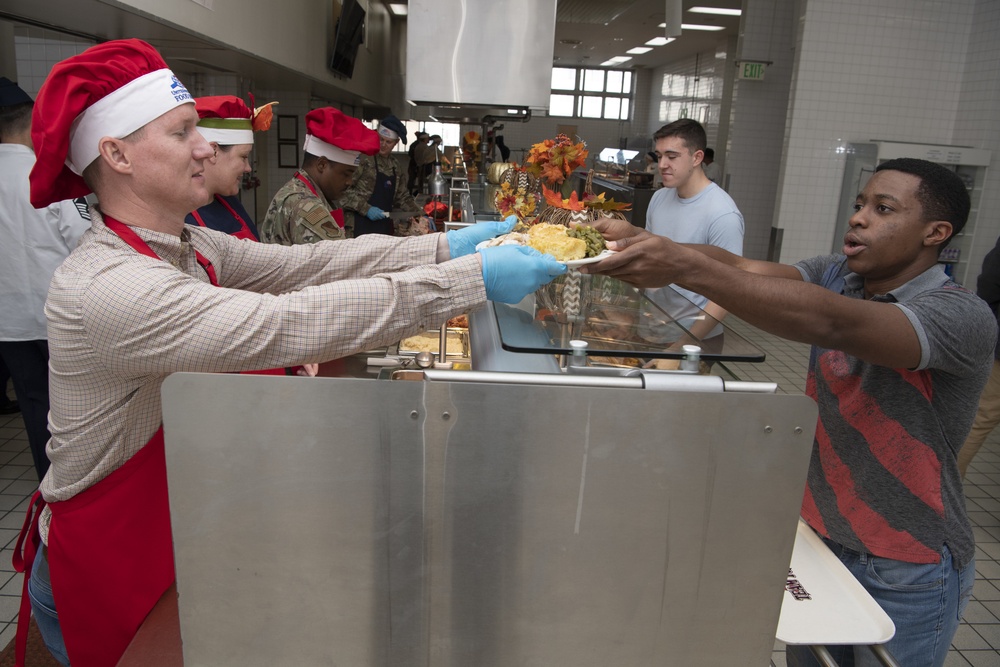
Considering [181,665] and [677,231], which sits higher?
[677,231]

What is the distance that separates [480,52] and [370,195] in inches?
120

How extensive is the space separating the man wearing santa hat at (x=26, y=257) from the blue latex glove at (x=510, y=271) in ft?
9.49

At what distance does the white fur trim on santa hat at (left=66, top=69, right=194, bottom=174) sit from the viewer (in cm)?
135

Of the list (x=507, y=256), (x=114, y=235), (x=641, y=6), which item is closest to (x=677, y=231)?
(x=507, y=256)

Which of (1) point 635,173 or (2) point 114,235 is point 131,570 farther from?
(1) point 635,173

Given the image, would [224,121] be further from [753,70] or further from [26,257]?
[753,70]

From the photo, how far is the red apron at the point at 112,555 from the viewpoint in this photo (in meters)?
1.43

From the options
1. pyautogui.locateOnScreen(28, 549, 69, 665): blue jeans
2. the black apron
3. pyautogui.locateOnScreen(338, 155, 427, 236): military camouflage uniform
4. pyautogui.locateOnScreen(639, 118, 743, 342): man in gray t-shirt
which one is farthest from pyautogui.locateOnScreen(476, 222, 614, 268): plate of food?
the black apron

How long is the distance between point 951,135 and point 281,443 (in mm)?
8475

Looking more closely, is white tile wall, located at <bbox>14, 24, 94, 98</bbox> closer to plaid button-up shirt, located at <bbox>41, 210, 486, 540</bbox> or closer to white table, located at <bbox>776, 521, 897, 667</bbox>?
plaid button-up shirt, located at <bbox>41, 210, 486, 540</bbox>

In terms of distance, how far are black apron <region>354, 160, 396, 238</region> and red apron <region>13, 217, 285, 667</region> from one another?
576cm

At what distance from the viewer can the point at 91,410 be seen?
1344 mm

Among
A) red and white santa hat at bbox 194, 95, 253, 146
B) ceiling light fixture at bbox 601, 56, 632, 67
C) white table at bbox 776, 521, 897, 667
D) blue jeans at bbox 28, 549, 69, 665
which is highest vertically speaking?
ceiling light fixture at bbox 601, 56, 632, 67

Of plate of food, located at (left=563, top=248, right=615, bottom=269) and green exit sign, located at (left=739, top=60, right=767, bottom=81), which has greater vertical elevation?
green exit sign, located at (left=739, top=60, right=767, bottom=81)
